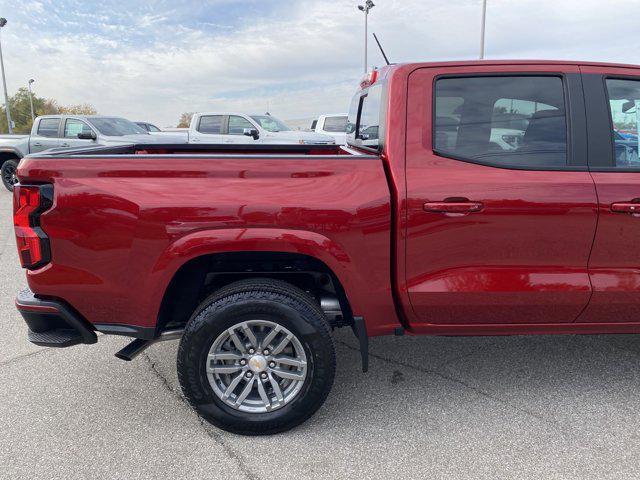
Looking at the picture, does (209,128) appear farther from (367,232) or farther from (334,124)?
(367,232)

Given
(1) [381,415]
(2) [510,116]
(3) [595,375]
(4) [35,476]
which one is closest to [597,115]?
(2) [510,116]

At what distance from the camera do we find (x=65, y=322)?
2.49m

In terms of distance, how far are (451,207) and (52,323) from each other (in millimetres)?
2177

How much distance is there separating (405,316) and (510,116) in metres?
1.21

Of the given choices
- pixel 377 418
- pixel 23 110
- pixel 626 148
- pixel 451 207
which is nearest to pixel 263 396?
pixel 377 418

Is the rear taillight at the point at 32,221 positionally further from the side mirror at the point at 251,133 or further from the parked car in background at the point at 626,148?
the side mirror at the point at 251,133

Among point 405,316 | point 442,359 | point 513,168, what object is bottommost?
point 442,359

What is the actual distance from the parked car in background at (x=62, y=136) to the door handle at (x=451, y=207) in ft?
33.3

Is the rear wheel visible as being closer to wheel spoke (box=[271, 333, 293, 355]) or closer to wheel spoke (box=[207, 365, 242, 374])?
wheel spoke (box=[207, 365, 242, 374])

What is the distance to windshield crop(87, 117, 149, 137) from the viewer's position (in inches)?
450

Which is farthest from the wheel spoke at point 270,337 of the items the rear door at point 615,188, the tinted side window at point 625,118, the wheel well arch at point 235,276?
the tinted side window at point 625,118

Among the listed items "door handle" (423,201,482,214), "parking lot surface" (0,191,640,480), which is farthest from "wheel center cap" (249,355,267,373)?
"door handle" (423,201,482,214)

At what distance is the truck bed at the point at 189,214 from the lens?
231 cm

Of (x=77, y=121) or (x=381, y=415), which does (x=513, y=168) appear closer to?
(x=381, y=415)
